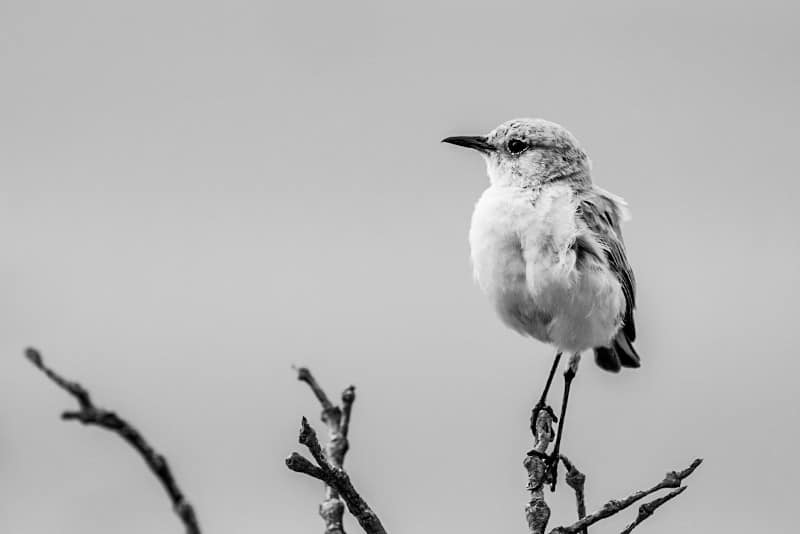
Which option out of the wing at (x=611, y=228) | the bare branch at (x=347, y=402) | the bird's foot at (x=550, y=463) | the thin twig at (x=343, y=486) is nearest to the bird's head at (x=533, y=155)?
the wing at (x=611, y=228)

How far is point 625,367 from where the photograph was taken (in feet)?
23.6

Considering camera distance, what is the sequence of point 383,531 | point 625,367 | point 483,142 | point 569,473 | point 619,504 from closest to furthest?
point 383,531
point 619,504
point 569,473
point 483,142
point 625,367

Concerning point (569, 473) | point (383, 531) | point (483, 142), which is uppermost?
point (483, 142)

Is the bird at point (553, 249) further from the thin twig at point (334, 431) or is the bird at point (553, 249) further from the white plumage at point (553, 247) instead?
the thin twig at point (334, 431)

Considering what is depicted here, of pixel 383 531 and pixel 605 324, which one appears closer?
pixel 383 531

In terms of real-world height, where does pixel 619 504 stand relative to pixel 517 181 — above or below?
below

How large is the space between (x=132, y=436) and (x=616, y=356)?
6.14 meters

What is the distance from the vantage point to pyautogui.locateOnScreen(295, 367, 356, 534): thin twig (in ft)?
8.99

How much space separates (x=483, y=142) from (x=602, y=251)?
1.35 m

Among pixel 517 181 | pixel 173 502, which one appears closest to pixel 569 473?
pixel 173 502

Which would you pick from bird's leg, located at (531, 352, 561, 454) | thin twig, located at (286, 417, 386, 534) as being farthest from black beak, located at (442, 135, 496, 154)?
thin twig, located at (286, 417, 386, 534)

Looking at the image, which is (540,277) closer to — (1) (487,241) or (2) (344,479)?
(1) (487,241)

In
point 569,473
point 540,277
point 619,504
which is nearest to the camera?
point 619,504

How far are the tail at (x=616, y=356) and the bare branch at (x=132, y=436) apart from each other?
5.98 m
